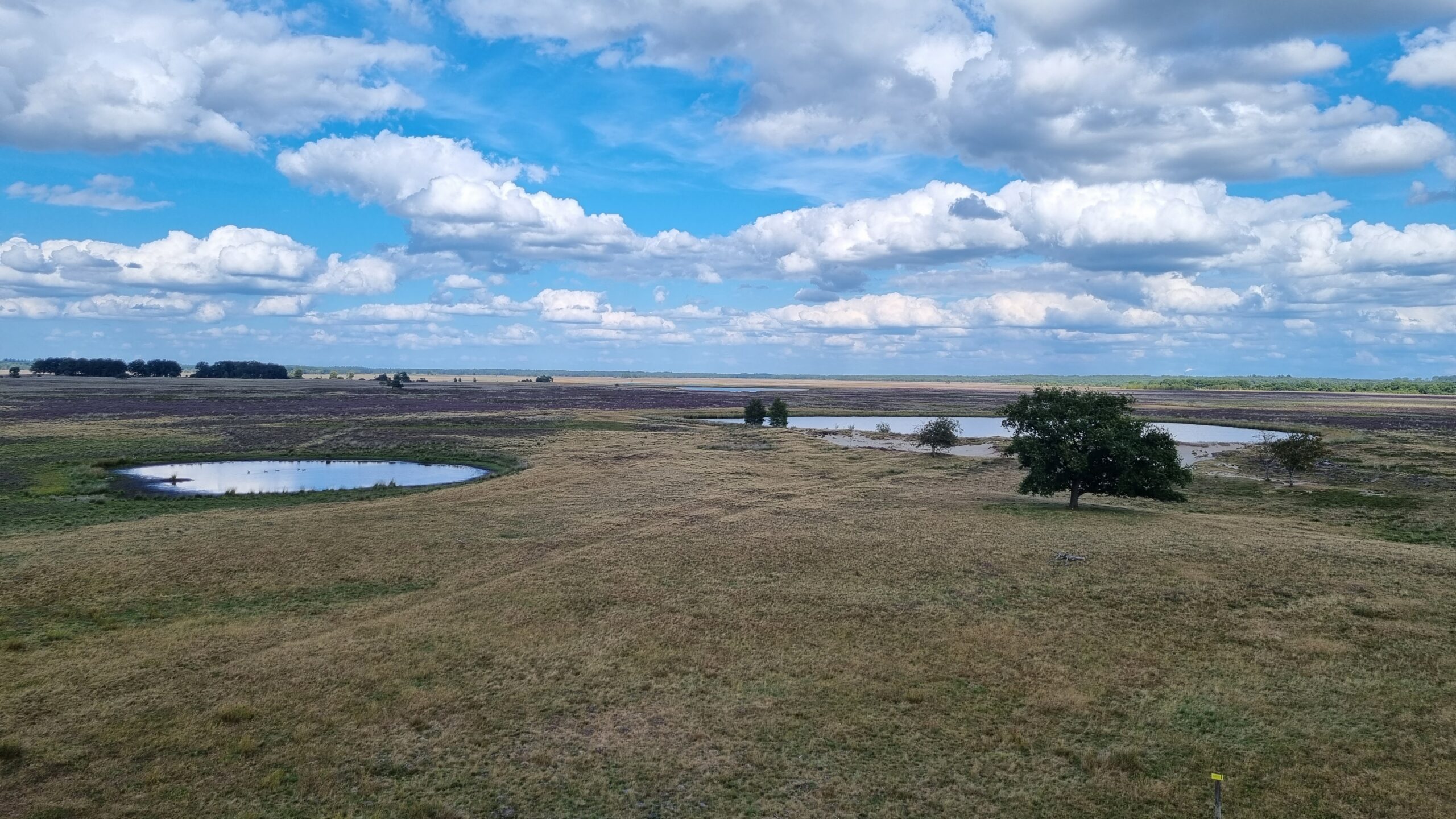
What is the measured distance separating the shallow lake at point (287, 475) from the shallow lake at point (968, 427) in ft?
193

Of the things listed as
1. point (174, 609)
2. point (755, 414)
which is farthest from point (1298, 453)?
point (755, 414)

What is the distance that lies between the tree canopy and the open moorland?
6.61ft

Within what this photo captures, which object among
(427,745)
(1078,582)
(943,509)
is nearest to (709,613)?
(427,745)

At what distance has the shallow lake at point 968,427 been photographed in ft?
347

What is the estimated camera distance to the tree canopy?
144 feet

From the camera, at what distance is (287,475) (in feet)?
200

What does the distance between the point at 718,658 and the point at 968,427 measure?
Result: 367 feet

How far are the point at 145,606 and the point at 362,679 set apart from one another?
11.3 m

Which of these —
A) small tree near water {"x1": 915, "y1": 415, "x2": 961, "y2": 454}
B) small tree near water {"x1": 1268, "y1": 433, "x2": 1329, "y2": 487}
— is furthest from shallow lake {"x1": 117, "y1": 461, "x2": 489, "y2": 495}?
small tree near water {"x1": 1268, "y1": 433, "x2": 1329, "y2": 487}

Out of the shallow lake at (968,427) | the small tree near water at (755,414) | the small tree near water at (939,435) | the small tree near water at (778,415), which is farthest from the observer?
the small tree near water at (755,414)

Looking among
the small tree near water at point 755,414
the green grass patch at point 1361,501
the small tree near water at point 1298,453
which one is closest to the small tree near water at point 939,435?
the small tree near water at point 1298,453

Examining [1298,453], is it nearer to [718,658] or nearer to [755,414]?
[718,658]

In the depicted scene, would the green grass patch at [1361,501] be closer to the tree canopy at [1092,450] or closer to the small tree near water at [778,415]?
the tree canopy at [1092,450]

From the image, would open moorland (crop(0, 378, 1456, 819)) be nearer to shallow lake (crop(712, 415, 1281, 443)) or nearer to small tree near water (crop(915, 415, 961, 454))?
small tree near water (crop(915, 415, 961, 454))
